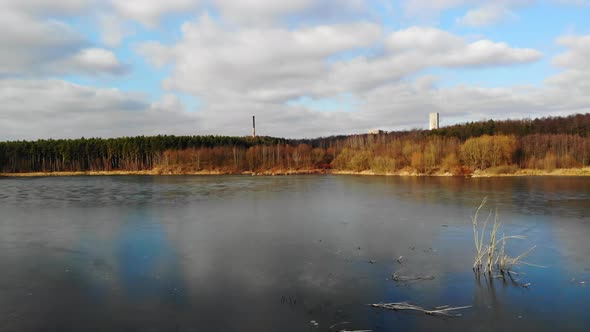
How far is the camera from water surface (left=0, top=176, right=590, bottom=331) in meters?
6.08

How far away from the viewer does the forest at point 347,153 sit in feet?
173

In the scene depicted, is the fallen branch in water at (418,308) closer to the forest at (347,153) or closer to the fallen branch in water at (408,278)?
the fallen branch in water at (408,278)

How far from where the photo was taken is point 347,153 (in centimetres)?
6731

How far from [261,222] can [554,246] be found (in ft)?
30.3

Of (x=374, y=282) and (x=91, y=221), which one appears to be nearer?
(x=374, y=282)

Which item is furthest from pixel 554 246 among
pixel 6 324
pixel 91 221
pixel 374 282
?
pixel 91 221

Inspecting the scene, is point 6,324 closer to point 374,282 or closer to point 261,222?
point 374,282

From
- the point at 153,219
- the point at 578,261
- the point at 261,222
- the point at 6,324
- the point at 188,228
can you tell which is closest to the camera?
the point at 6,324

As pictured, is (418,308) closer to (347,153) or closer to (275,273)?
(275,273)

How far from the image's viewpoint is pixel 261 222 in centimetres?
1511

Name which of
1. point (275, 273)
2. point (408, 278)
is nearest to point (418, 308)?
point (408, 278)

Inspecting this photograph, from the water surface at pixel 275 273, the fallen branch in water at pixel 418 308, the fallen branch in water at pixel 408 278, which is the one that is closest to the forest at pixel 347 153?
the water surface at pixel 275 273

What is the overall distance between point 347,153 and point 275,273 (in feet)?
196

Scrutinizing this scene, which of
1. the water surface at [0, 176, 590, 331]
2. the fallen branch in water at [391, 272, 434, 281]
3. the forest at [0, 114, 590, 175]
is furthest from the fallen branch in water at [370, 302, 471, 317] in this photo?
the forest at [0, 114, 590, 175]
